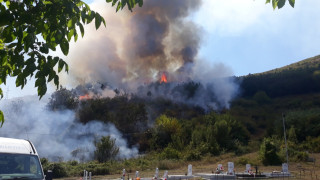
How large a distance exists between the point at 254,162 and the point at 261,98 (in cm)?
3859

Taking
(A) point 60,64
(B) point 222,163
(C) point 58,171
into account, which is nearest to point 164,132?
(B) point 222,163

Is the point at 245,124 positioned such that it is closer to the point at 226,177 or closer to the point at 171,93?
the point at 171,93

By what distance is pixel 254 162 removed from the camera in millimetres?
29969

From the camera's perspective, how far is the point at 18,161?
245 inches

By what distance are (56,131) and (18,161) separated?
44367 millimetres

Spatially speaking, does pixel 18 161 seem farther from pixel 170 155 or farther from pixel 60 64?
pixel 170 155

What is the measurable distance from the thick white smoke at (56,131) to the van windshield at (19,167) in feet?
103

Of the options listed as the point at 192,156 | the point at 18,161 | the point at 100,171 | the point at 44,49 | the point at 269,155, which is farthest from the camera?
the point at 192,156

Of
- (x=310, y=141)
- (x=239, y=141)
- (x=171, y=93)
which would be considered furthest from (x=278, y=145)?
(x=171, y=93)

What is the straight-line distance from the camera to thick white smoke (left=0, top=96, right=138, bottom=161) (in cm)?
4069

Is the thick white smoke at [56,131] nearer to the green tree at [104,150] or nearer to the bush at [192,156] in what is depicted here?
the green tree at [104,150]

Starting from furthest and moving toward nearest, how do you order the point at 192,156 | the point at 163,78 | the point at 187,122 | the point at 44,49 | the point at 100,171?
1. the point at 163,78
2. the point at 187,122
3. the point at 192,156
4. the point at 100,171
5. the point at 44,49

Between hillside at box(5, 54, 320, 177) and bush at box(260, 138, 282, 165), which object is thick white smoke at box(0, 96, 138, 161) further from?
bush at box(260, 138, 282, 165)

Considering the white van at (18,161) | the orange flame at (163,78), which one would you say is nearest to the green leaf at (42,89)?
the white van at (18,161)
